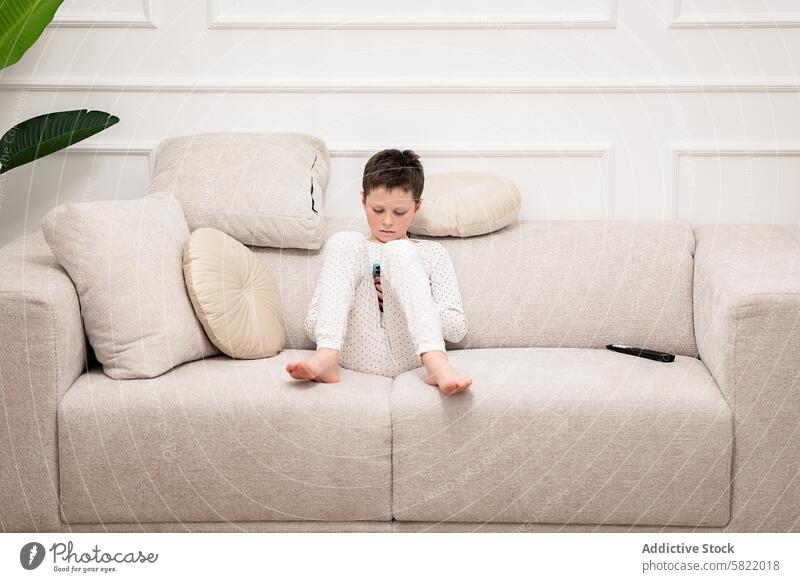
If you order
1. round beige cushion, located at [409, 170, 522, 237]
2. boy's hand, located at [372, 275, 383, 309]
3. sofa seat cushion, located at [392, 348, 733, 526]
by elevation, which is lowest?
sofa seat cushion, located at [392, 348, 733, 526]

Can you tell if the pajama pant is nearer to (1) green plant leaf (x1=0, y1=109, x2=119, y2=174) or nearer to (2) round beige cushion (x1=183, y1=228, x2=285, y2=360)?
(2) round beige cushion (x1=183, y1=228, x2=285, y2=360)

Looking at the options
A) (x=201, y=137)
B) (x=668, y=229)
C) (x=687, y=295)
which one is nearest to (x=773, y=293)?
(x=687, y=295)

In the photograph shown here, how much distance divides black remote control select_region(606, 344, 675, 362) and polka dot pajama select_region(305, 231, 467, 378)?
0.40m

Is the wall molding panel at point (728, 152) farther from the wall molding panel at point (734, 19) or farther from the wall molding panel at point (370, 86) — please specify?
the wall molding panel at point (734, 19)

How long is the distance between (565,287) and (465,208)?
1.14 feet

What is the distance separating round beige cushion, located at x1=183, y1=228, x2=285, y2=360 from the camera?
2137mm

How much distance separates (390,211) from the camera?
2.37 meters

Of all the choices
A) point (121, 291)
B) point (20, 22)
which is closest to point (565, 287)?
point (121, 291)

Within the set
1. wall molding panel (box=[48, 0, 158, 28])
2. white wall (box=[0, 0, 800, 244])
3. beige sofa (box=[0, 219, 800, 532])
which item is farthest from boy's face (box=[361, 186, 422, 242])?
wall molding panel (box=[48, 0, 158, 28])

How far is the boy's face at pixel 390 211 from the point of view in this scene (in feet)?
7.79

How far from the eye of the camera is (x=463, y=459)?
6.23 feet

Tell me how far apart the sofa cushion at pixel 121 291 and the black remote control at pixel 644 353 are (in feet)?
3.46

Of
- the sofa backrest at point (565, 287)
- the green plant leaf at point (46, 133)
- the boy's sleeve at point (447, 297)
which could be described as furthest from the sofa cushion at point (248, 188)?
the boy's sleeve at point (447, 297)
